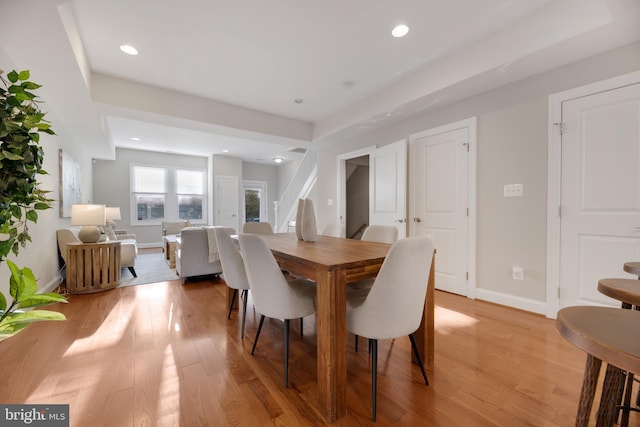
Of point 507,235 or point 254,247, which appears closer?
point 254,247

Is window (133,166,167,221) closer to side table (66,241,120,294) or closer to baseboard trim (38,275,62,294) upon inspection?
baseboard trim (38,275,62,294)

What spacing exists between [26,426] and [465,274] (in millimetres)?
3531

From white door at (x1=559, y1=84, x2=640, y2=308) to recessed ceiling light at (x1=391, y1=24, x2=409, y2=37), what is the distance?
1.62m

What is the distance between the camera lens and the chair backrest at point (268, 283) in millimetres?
1529

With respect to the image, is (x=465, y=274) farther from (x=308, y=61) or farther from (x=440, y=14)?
(x=308, y=61)

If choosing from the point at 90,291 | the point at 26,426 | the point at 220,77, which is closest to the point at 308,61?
the point at 220,77

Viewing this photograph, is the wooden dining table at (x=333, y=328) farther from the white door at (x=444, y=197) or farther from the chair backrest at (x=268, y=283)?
the white door at (x=444, y=197)

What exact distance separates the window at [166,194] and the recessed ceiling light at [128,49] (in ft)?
17.7

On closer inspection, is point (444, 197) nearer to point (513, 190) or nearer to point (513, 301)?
point (513, 190)

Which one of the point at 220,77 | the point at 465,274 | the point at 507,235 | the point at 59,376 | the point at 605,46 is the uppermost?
the point at 220,77

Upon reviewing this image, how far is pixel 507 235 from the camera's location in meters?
2.81

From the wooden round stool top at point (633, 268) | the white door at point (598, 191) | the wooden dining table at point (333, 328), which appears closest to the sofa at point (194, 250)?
the wooden dining table at point (333, 328)

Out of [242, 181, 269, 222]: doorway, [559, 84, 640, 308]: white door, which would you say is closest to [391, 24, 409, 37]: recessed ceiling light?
[559, 84, 640, 308]: white door

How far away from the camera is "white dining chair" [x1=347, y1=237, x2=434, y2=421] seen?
4.27ft
